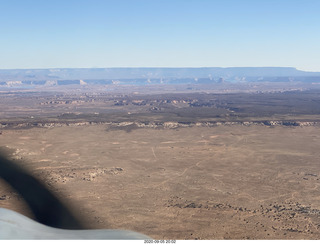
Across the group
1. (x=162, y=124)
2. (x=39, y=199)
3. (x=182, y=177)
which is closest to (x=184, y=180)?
(x=182, y=177)

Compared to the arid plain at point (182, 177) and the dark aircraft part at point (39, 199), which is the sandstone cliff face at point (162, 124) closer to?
the arid plain at point (182, 177)

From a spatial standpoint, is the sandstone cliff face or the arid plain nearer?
the arid plain

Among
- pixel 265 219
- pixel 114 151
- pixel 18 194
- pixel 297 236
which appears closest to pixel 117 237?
pixel 297 236

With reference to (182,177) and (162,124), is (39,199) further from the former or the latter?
(162,124)

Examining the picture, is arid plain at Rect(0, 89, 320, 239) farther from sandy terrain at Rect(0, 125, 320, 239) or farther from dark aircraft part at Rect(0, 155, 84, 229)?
dark aircraft part at Rect(0, 155, 84, 229)

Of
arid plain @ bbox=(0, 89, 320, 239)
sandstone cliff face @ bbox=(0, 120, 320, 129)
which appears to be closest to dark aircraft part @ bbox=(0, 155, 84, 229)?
arid plain @ bbox=(0, 89, 320, 239)

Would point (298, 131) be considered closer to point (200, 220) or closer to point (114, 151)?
point (114, 151)
